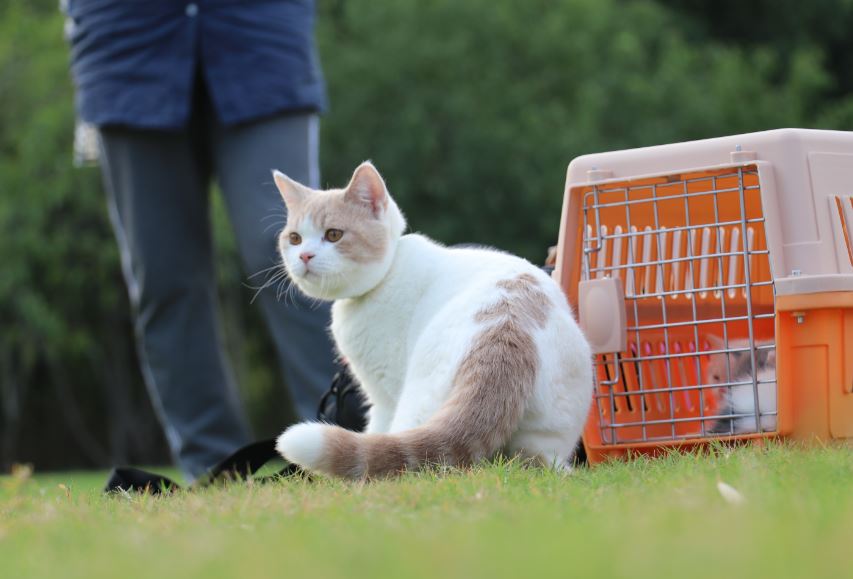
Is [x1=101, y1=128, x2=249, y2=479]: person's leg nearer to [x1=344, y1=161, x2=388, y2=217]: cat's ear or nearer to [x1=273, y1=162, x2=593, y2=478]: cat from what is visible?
[x1=273, y1=162, x2=593, y2=478]: cat

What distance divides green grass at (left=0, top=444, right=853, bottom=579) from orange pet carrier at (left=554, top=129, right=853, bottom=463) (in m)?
0.31

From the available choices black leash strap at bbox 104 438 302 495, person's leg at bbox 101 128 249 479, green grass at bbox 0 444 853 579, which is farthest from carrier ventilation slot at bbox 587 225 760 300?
person's leg at bbox 101 128 249 479

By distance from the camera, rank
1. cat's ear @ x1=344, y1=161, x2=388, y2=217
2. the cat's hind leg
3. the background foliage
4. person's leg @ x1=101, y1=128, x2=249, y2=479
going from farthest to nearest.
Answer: the background foliage → person's leg @ x1=101, y1=128, x2=249, y2=479 → cat's ear @ x1=344, y1=161, x2=388, y2=217 → the cat's hind leg

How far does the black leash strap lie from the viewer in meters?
2.57

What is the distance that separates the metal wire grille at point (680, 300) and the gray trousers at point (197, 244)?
3.17ft

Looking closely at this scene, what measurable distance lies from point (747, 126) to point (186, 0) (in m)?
9.03

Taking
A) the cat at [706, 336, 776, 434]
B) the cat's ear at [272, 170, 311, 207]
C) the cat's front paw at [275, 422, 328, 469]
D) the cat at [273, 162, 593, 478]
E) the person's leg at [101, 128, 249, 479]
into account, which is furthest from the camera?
the person's leg at [101, 128, 249, 479]

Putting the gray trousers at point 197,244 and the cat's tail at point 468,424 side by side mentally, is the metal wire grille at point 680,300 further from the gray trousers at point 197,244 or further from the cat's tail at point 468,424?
the gray trousers at point 197,244

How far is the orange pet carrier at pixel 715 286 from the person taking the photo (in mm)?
2398

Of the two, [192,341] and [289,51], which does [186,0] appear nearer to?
[289,51]

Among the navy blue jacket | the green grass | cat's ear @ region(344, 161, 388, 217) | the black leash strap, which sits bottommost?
the black leash strap

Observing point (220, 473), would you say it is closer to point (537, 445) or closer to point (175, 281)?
point (537, 445)

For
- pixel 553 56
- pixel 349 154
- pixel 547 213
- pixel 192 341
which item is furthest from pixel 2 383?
pixel 192 341

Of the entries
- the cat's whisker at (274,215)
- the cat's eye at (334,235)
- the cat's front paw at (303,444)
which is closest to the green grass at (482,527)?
the cat's front paw at (303,444)
